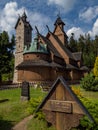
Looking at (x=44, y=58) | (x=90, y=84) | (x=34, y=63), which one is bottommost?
(x=90, y=84)

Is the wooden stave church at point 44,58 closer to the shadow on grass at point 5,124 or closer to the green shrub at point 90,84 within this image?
the green shrub at point 90,84

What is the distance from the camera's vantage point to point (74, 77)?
195ft

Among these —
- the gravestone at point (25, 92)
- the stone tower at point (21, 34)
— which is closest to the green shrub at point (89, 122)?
the gravestone at point (25, 92)

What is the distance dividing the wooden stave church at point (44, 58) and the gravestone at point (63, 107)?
33966 mm

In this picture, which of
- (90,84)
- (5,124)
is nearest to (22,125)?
(5,124)

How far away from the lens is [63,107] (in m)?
10.5

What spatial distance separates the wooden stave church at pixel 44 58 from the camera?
4578cm

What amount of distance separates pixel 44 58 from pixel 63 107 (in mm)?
38441

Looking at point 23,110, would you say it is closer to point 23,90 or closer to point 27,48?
point 23,90

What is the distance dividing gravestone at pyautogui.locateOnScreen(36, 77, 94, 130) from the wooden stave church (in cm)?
3397

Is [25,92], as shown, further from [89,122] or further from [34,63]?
[34,63]

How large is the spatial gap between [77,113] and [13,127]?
6.64 m

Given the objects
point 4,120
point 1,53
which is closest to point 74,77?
point 1,53

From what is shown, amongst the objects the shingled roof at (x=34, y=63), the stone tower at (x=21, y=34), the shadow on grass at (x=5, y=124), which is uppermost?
the stone tower at (x=21, y=34)
